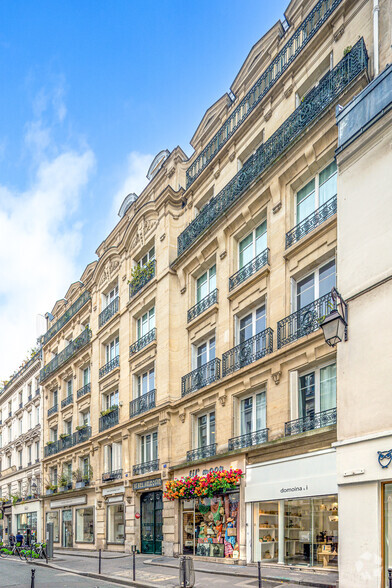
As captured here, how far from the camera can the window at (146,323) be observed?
25.4 m

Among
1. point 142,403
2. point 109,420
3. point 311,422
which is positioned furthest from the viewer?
point 109,420

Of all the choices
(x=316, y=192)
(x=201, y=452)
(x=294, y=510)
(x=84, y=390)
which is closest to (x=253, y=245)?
(x=316, y=192)

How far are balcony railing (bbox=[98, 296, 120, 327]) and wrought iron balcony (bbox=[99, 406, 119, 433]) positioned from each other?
4.93m

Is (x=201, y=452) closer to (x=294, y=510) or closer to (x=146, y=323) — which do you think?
(x=294, y=510)

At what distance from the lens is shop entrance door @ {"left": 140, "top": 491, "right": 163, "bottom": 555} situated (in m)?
22.5

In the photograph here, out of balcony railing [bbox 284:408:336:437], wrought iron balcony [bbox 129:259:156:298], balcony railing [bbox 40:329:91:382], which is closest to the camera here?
balcony railing [bbox 284:408:336:437]

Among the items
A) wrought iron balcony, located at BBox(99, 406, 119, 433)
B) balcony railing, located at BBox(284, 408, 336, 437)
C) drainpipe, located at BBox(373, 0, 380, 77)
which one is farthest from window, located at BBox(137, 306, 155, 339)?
drainpipe, located at BBox(373, 0, 380, 77)

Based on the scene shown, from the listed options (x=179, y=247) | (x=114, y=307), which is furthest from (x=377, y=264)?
(x=114, y=307)

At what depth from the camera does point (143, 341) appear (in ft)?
83.8

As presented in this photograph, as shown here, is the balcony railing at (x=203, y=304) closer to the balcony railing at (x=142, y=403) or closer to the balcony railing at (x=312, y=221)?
the balcony railing at (x=142, y=403)

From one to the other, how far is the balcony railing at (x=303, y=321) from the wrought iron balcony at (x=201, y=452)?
5.21 meters

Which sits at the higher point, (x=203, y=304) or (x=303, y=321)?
(x=203, y=304)

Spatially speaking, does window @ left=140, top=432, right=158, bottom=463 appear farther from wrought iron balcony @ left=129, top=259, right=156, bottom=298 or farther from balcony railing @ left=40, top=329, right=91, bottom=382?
balcony railing @ left=40, top=329, right=91, bottom=382

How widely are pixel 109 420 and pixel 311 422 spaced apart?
608 inches
